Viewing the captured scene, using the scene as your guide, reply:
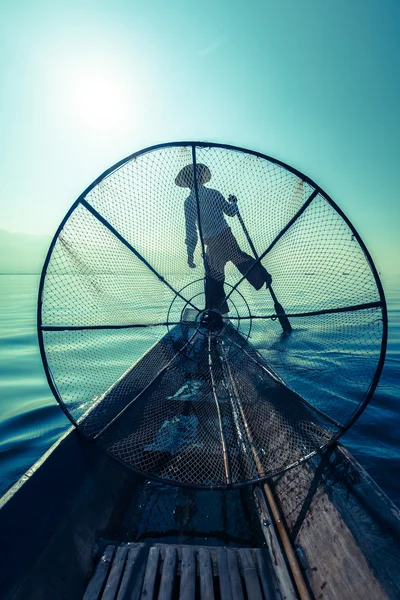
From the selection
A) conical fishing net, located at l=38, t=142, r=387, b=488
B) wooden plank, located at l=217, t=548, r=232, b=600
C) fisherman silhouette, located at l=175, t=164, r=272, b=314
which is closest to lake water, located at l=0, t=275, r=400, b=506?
conical fishing net, located at l=38, t=142, r=387, b=488

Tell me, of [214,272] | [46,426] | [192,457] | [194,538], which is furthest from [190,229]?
[46,426]

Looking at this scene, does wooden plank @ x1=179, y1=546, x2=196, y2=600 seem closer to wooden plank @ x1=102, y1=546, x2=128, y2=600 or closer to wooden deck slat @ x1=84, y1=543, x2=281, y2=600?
wooden deck slat @ x1=84, y1=543, x2=281, y2=600

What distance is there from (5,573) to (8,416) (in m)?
4.55

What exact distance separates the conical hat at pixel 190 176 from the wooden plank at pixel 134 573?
362 cm

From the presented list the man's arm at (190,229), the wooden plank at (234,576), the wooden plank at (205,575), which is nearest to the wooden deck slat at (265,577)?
the wooden plank at (234,576)

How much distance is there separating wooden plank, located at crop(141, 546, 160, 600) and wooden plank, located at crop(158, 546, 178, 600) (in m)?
0.06

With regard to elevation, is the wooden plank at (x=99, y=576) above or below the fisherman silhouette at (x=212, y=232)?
below

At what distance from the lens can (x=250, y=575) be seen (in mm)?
1635

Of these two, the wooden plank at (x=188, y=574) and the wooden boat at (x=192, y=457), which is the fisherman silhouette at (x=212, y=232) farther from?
the wooden plank at (x=188, y=574)

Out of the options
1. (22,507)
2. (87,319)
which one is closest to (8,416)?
(87,319)

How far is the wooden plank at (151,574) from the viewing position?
60.9 inches

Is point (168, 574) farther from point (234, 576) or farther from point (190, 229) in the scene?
point (190, 229)

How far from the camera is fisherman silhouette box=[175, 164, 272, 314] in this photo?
3380mm

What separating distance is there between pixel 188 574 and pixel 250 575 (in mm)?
409
